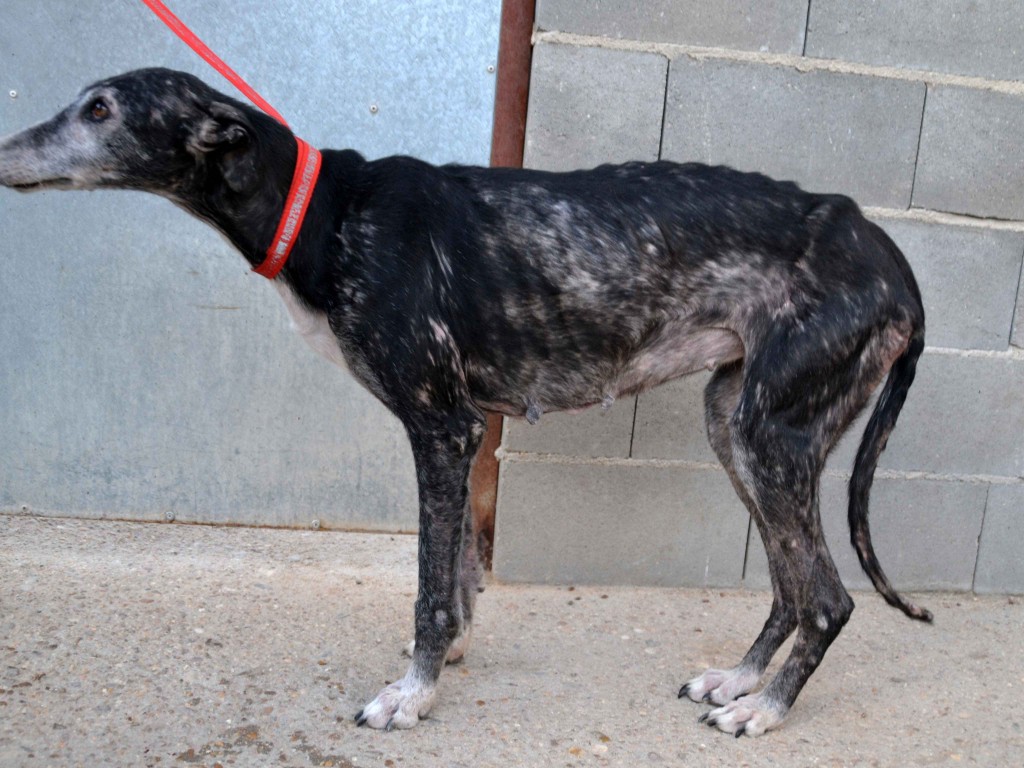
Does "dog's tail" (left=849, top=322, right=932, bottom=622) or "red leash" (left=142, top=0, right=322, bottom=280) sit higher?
"red leash" (left=142, top=0, right=322, bottom=280)

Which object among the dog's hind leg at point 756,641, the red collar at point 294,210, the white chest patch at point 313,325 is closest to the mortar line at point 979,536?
the dog's hind leg at point 756,641

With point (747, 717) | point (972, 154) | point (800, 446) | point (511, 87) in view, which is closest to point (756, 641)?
point (747, 717)

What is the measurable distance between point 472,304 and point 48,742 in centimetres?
172

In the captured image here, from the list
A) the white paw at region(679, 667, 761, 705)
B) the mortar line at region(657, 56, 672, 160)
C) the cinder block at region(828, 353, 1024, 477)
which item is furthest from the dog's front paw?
the mortar line at region(657, 56, 672, 160)

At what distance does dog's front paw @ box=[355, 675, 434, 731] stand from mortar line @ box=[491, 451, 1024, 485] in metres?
1.17

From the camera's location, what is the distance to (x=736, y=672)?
128 inches

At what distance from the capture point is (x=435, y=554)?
9.66 feet

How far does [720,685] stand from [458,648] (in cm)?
89

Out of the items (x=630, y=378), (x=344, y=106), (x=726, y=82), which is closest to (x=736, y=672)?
(x=630, y=378)

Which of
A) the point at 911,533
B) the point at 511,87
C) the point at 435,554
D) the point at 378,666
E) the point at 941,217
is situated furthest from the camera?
the point at 911,533

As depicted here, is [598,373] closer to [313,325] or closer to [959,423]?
[313,325]

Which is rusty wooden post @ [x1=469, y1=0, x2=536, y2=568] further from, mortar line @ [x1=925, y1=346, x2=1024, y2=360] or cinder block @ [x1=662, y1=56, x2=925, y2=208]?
mortar line @ [x1=925, y1=346, x2=1024, y2=360]

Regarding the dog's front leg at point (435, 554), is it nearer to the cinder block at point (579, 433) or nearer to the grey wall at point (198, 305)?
the cinder block at point (579, 433)

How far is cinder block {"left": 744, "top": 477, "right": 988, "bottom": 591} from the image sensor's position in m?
4.07
